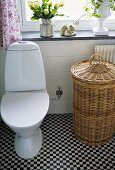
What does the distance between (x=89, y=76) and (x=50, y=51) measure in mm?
519

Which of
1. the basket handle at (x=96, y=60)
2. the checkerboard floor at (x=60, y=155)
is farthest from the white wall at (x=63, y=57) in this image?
the checkerboard floor at (x=60, y=155)

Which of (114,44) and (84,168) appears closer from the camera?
(84,168)

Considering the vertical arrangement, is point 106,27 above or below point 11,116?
above

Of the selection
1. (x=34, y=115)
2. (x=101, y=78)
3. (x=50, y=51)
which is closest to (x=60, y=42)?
(x=50, y=51)

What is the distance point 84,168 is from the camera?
1.76 meters

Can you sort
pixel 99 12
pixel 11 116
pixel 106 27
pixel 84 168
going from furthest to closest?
1. pixel 106 27
2. pixel 99 12
3. pixel 84 168
4. pixel 11 116

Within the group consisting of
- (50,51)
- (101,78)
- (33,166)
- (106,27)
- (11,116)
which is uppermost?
(106,27)

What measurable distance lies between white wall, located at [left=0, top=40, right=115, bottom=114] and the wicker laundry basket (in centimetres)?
17

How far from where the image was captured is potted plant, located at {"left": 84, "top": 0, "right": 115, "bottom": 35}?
6.24ft

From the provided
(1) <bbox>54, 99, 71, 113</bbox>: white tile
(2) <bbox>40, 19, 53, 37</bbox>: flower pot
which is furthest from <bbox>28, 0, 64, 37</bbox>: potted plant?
(1) <bbox>54, 99, 71, 113</bbox>: white tile

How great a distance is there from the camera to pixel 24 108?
5.64 feet

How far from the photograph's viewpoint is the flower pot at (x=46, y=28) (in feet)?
6.47

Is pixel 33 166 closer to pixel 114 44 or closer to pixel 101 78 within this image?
pixel 101 78

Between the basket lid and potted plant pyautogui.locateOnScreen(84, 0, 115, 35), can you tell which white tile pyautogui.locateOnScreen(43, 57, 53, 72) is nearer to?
the basket lid
